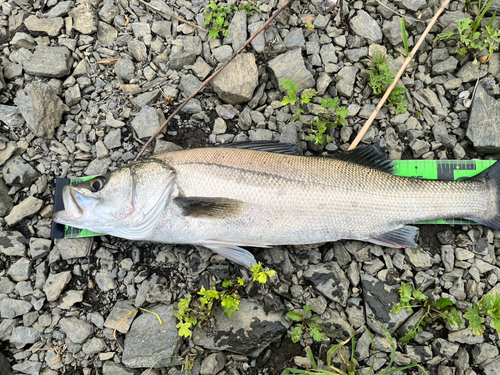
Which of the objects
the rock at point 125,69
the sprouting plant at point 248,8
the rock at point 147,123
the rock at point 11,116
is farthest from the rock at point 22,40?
the sprouting plant at point 248,8

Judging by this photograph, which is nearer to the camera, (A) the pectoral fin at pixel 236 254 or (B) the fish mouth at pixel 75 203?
(B) the fish mouth at pixel 75 203

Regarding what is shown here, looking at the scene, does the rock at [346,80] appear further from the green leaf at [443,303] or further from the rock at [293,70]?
the green leaf at [443,303]

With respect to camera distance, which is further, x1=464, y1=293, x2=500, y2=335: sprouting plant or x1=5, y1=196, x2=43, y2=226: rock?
x1=5, y1=196, x2=43, y2=226: rock

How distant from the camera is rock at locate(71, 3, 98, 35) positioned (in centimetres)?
391

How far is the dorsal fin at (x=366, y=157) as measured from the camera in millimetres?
3393

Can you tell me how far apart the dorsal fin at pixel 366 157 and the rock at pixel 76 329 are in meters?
3.18

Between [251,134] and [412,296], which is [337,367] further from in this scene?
[251,134]

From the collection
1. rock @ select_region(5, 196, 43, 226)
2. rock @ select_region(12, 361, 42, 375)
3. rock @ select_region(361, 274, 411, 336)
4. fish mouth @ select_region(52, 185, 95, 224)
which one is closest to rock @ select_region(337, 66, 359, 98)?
rock @ select_region(361, 274, 411, 336)

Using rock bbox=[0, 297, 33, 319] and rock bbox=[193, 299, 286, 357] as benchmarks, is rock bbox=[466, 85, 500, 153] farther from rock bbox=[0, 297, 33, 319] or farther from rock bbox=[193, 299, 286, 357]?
rock bbox=[0, 297, 33, 319]

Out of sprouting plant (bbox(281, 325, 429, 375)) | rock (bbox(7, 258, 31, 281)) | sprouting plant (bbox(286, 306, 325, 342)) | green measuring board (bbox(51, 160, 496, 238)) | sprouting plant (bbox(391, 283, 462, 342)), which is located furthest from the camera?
green measuring board (bbox(51, 160, 496, 238))

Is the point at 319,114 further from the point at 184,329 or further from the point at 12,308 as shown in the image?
the point at 12,308

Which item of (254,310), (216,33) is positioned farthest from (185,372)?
(216,33)

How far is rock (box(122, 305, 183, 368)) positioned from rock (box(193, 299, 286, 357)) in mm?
249

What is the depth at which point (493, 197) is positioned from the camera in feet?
10.8
